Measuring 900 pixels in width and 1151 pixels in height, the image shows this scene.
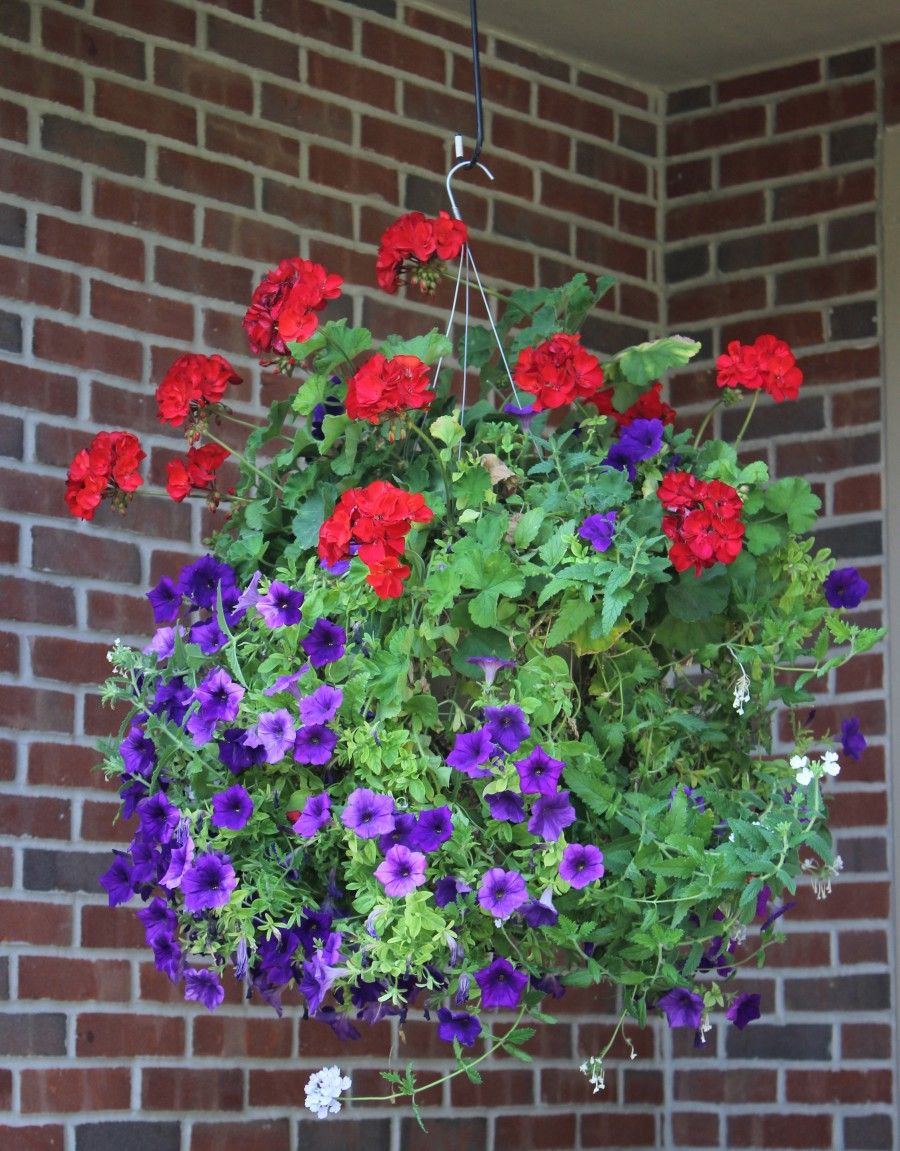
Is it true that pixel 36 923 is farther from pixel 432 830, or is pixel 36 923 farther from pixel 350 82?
pixel 350 82

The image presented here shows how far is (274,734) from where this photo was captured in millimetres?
1445

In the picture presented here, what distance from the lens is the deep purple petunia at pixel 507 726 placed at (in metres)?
1.40

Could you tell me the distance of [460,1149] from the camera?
2652mm

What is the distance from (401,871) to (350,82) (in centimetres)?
172

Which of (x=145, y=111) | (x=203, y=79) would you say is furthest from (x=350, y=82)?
(x=145, y=111)

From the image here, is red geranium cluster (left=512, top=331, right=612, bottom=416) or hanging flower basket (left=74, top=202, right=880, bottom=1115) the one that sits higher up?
red geranium cluster (left=512, top=331, right=612, bottom=416)

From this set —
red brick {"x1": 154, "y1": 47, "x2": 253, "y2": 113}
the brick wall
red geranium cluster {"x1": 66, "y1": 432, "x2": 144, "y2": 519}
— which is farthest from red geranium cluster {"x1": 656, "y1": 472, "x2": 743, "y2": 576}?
red brick {"x1": 154, "y1": 47, "x2": 253, "y2": 113}

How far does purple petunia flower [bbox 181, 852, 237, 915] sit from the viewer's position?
145 cm

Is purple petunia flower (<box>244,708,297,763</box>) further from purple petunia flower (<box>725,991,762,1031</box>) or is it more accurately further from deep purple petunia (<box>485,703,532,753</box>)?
purple petunia flower (<box>725,991,762,1031</box>)

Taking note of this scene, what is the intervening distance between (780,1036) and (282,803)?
154 cm

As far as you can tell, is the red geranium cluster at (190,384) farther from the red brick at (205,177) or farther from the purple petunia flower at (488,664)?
the red brick at (205,177)

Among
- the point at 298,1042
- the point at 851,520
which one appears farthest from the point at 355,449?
the point at 851,520

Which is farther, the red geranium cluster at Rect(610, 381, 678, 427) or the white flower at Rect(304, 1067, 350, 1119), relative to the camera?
the red geranium cluster at Rect(610, 381, 678, 427)

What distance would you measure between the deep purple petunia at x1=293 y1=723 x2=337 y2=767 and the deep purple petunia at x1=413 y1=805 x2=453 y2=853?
0.10 meters
